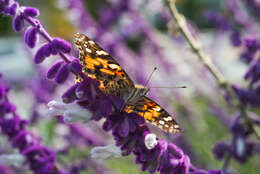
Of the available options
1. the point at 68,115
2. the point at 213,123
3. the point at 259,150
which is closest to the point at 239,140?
the point at 259,150

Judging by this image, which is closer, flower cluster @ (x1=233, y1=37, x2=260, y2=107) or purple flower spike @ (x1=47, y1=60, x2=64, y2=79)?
purple flower spike @ (x1=47, y1=60, x2=64, y2=79)

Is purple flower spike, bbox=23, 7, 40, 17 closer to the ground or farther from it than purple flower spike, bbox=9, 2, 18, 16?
closer to the ground

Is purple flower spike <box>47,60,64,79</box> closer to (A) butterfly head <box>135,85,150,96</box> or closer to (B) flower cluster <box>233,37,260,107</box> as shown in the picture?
(A) butterfly head <box>135,85,150,96</box>

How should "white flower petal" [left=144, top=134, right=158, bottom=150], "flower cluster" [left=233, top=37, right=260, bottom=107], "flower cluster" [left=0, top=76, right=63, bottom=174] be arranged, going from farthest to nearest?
"flower cluster" [left=233, top=37, right=260, bottom=107], "flower cluster" [left=0, top=76, right=63, bottom=174], "white flower petal" [left=144, top=134, right=158, bottom=150]

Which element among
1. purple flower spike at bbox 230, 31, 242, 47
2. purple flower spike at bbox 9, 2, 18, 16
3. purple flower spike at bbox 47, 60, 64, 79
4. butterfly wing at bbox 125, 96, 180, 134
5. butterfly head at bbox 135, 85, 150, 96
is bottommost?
butterfly wing at bbox 125, 96, 180, 134

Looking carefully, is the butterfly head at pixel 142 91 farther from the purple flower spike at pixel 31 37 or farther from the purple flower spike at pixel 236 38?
the purple flower spike at pixel 236 38

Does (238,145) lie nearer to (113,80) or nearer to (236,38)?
(236,38)

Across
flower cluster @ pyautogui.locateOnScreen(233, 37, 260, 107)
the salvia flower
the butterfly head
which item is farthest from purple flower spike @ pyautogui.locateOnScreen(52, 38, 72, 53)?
flower cluster @ pyautogui.locateOnScreen(233, 37, 260, 107)

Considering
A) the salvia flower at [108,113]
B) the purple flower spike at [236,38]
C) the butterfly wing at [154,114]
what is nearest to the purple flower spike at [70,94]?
the salvia flower at [108,113]
